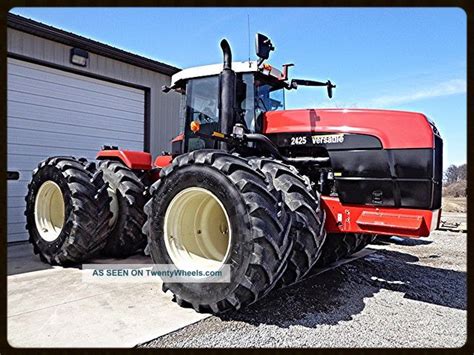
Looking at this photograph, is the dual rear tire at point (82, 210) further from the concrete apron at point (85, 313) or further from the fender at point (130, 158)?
the concrete apron at point (85, 313)

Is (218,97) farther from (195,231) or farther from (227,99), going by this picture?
(195,231)

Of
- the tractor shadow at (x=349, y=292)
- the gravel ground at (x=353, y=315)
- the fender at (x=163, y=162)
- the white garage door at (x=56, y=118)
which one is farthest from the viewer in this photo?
the fender at (x=163, y=162)

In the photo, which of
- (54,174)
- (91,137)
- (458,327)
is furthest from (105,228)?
(458,327)

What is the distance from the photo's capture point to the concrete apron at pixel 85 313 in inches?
101

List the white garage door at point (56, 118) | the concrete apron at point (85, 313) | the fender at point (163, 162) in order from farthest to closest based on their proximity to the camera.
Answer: the fender at point (163, 162)
the white garage door at point (56, 118)
the concrete apron at point (85, 313)

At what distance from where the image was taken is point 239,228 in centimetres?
296

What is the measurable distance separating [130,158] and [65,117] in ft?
5.64

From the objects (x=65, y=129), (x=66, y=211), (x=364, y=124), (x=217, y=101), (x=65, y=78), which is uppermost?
(x=65, y=78)

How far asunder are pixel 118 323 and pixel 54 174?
2443 mm

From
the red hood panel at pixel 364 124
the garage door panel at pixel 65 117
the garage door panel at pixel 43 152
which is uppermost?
the garage door panel at pixel 65 117

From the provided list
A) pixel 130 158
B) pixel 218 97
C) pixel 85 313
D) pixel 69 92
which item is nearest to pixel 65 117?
pixel 69 92

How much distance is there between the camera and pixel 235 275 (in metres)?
2.95

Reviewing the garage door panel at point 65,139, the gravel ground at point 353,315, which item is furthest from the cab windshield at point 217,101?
the garage door panel at point 65,139

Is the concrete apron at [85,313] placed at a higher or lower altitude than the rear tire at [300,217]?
lower
